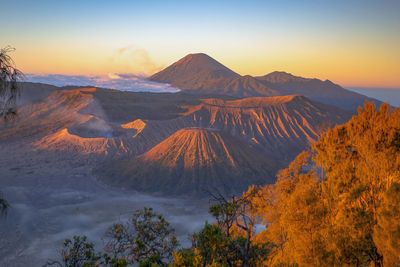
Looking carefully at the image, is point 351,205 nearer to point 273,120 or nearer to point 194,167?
point 194,167

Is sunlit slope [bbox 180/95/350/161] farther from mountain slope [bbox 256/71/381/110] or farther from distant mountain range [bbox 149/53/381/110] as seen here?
mountain slope [bbox 256/71/381/110]

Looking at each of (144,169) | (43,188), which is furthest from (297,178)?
(43,188)

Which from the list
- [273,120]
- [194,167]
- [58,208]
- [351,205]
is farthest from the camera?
[273,120]

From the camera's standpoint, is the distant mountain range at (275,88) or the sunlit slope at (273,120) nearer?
the sunlit slope at (273,120)

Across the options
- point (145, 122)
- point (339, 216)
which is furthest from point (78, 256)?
point (145, 122)

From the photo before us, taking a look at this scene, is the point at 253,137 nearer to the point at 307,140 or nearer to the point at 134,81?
the point at 307,140

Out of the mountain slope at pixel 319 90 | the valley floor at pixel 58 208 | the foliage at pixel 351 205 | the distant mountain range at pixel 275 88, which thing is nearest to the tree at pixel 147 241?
the foliage at pixel 351 205

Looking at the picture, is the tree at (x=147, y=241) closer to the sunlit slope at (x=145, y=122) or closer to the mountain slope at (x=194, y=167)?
the mountain slope at (x=194, y=167)
